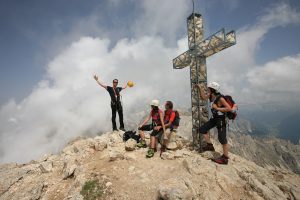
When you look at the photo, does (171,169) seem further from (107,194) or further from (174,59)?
(174,59)

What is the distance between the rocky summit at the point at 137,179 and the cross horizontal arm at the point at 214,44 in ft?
22.3

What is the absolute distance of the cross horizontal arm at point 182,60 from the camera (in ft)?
50.9

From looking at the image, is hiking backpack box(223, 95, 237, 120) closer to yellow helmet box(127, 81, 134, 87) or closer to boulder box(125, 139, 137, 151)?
boulder box(125, 139, 137, 151)

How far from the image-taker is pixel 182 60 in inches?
631

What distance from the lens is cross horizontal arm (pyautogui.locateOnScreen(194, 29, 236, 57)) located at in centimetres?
1292

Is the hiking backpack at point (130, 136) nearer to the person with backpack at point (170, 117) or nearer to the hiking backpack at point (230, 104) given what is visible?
the person with backpack at point (170, 117)

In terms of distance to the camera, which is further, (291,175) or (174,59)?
(174,59)

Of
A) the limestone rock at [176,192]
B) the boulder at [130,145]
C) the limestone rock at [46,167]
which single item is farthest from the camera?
the boulder at [130,145]

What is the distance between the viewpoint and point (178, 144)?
11.8 meters

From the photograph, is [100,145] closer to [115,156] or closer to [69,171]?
[115,156]

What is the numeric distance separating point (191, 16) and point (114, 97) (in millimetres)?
8327

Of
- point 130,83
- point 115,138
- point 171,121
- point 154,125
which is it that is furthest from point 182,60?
point 115,138

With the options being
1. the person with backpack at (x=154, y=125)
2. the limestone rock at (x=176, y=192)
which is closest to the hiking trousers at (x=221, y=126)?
the person with backpack at (x=154, y=125)

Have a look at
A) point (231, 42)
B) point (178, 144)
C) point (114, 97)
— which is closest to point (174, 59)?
point (231, 42)
